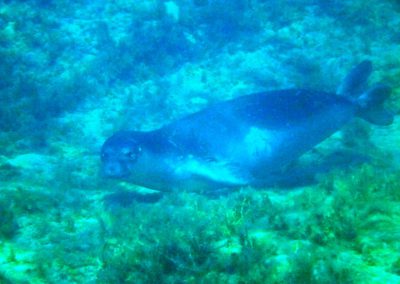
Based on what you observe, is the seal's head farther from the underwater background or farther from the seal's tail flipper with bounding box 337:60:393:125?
the seal's tail flipper with bounding box 337:60:393:125

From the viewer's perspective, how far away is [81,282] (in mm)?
4324

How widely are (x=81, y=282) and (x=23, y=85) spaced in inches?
352

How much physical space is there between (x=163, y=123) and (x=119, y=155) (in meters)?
4.02

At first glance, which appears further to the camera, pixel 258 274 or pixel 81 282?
pixel 81 282

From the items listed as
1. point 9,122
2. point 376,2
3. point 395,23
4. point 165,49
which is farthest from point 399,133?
point 9,122

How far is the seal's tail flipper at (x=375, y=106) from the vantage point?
27.6 ft

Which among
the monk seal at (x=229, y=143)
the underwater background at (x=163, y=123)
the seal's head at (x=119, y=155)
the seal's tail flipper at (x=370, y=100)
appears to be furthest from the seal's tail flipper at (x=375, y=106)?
the seal's head at (x=119, y=155)

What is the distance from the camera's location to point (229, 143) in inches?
290

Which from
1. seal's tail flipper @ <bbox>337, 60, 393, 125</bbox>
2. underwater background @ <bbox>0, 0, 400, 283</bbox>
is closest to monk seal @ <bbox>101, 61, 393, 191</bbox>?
underwater background @ <bbox>0, 0, 400, 283</bbox>

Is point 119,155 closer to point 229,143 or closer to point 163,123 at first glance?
point 229,143

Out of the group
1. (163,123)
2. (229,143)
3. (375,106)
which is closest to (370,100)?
(375,106)

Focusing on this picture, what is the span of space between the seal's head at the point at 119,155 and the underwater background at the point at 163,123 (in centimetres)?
59

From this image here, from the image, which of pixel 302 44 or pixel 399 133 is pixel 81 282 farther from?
pixel 302 44

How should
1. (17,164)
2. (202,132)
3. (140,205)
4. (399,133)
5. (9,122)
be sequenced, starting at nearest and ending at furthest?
(140,205) < (202,132) < (17,164) < (399,133) < (9,122)
